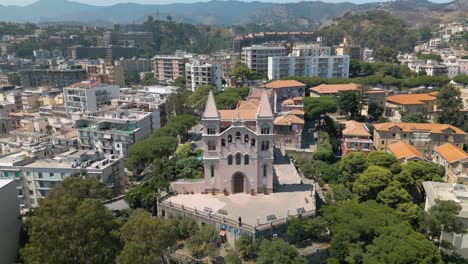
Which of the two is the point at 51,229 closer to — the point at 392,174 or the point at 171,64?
the point at 392,174

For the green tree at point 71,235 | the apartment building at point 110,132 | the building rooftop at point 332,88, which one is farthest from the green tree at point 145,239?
the building rooftop at point 332,88

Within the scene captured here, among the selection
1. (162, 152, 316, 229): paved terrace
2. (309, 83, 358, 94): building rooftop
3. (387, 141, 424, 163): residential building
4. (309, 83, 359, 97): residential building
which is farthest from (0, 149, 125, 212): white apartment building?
(309, 83, 358, 94): building rooftop

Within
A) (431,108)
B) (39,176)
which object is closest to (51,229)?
(39,176)

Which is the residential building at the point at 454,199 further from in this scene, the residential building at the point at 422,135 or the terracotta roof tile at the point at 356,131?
the residential building at the point at 422,135

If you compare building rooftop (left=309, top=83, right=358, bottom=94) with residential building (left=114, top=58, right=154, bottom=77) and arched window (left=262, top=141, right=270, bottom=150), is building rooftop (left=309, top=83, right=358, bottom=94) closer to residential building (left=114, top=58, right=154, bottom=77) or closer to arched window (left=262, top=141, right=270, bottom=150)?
arched window (left=262, top=141, right=270, bottom=150)

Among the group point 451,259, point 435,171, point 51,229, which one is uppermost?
point 51,229

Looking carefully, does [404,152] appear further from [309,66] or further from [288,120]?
[309,66]
